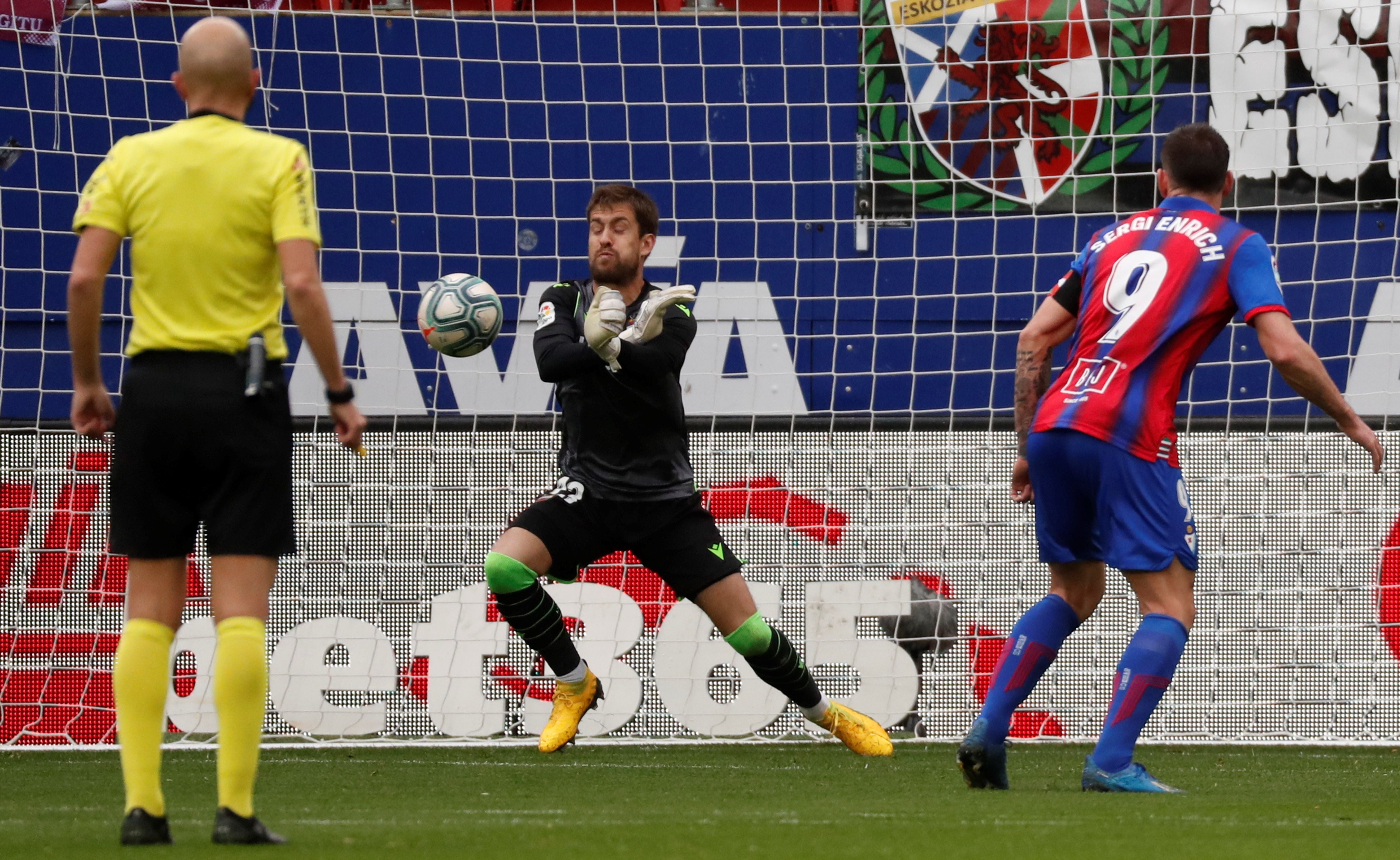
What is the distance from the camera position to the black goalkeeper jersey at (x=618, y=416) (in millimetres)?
5320

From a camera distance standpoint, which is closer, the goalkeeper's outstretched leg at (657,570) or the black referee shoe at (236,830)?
the black referee shoe at (236,830)

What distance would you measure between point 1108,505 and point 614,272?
190cm

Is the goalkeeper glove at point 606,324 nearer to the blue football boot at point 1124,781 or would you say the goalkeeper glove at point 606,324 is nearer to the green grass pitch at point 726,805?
the green grass pitch at point 726,805

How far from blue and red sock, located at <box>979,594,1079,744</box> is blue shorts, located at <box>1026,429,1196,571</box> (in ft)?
0.54

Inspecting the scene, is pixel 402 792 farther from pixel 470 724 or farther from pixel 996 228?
pixel 996 228

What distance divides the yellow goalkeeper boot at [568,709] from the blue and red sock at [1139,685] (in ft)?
6.54

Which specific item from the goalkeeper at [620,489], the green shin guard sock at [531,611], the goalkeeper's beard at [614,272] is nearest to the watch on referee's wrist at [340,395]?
the goalkeeper at [620,489]

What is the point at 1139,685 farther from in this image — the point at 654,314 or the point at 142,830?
the point at 142,830

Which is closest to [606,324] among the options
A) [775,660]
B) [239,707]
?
[775,660]

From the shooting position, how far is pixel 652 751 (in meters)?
6.03

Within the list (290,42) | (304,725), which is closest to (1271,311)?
(304,725)

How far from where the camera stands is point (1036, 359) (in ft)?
14.8

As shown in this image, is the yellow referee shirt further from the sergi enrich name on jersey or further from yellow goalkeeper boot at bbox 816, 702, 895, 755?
yellow goalkeeper boot at bbox 816, 702, 895, 755

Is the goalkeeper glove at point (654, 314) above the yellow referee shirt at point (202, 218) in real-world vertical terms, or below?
below
